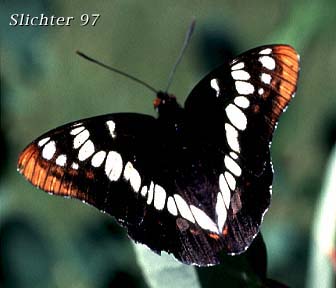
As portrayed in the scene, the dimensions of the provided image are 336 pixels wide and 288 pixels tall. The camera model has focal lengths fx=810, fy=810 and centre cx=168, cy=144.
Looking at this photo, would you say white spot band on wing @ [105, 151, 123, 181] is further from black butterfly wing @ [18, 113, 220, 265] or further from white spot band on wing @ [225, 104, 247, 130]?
white spot band on wing @ [225, 104, 247, 130]

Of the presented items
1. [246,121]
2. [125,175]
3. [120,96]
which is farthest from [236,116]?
[120,96]

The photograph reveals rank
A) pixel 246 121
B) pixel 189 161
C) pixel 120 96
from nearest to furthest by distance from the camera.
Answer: pixel 246 121
pixel 189 161
pixel 120 96

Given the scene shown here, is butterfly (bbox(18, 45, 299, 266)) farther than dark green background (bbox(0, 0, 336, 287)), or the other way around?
dark green background (bbox(0, 0, 336, 287))

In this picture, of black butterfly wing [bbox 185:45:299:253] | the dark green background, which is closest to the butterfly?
black butterfly wing [bbox 185:45:299:253]

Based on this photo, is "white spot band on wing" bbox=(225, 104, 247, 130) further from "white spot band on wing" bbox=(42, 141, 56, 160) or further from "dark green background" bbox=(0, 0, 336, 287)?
"dark green background" bbox=(0, 0, 336, 287)

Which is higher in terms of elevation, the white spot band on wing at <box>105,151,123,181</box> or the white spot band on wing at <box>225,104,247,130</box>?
the white spot band on wing at <box>225,104,247,130</box>

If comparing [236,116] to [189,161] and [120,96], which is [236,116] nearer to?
[189,161]

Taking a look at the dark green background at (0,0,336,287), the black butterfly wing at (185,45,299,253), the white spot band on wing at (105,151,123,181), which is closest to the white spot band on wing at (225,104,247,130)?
the black butterfly wing at (185,45,299,253)
